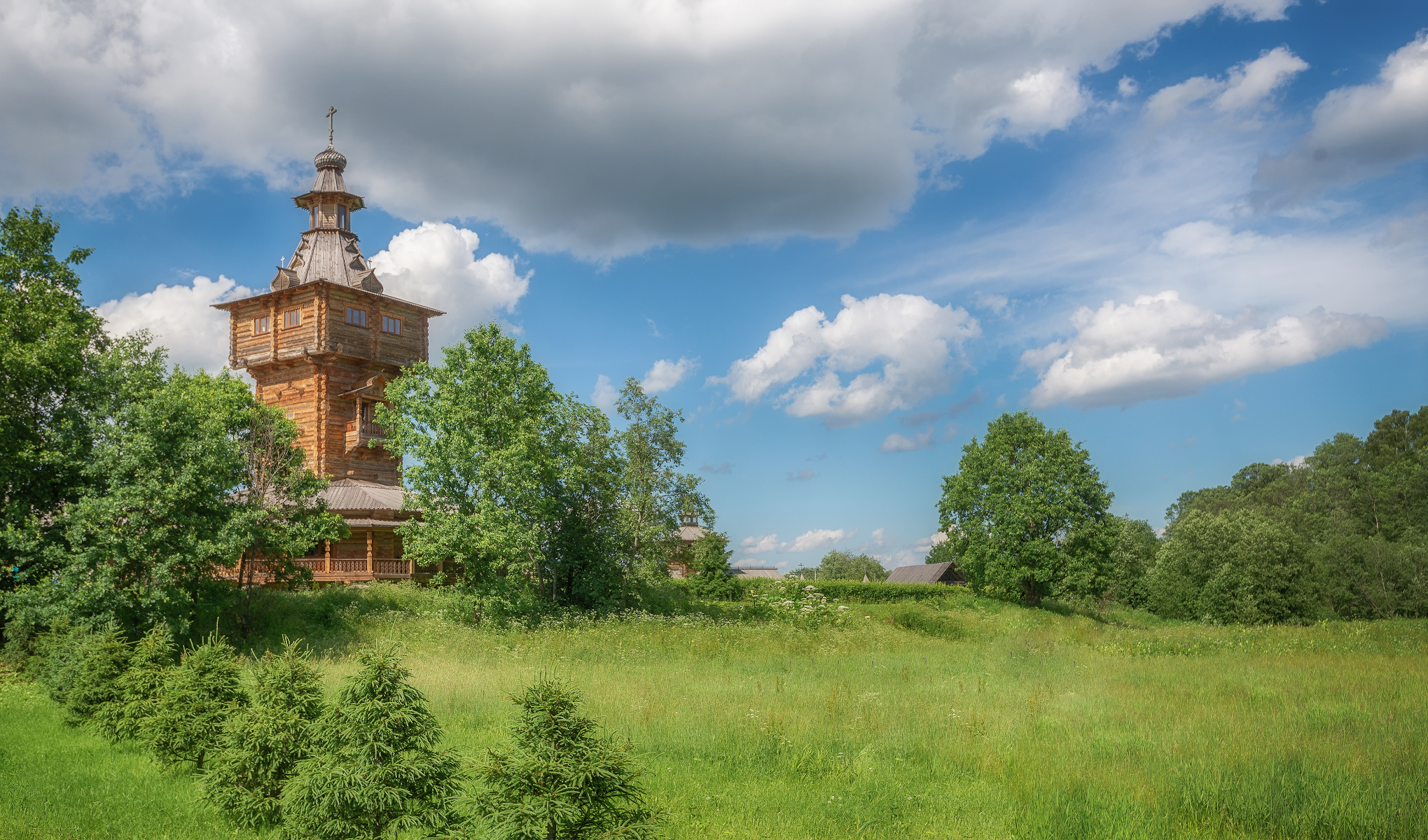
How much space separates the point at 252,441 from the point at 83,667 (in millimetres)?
14455

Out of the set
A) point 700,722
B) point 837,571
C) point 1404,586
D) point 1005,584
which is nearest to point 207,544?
point 700,722

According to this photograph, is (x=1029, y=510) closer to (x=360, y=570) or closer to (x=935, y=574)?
(x=360, y=570)

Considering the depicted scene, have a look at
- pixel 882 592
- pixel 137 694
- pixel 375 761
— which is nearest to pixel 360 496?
pixel 137 694

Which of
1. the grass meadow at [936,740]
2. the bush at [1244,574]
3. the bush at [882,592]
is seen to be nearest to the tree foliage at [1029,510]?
the bush at [882,592]

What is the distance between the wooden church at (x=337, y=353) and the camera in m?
37.2

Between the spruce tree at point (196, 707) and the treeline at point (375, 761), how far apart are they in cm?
2

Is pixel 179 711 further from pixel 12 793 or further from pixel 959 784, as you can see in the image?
pixel 959 784

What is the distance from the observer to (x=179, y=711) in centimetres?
1071

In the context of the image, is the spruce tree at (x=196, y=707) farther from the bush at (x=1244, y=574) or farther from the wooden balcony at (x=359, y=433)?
the bush at (x=1244, y=574)

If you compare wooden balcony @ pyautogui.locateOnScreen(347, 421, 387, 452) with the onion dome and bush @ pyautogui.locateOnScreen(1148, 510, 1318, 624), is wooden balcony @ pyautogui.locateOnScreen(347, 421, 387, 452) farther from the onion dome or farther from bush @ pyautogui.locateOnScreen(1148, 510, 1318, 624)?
bush @ pyautogui.locateOnScreen(1148, 510, 1318, 624)

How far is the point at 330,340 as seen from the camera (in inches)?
1532

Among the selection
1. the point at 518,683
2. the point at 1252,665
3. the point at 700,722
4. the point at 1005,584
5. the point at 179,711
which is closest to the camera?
the point at 179,711

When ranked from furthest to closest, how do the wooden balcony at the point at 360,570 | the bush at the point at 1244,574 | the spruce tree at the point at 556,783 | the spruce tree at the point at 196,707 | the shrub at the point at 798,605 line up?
1. the bush at the point at 1244,574
2. the wooden balcony at the point at 360,570
3. the shrub at the point at 798,605
4. the spruce tree at the point at 196,707
5. the spruce tree at the point at 556,783

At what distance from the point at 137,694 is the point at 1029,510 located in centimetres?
3994
